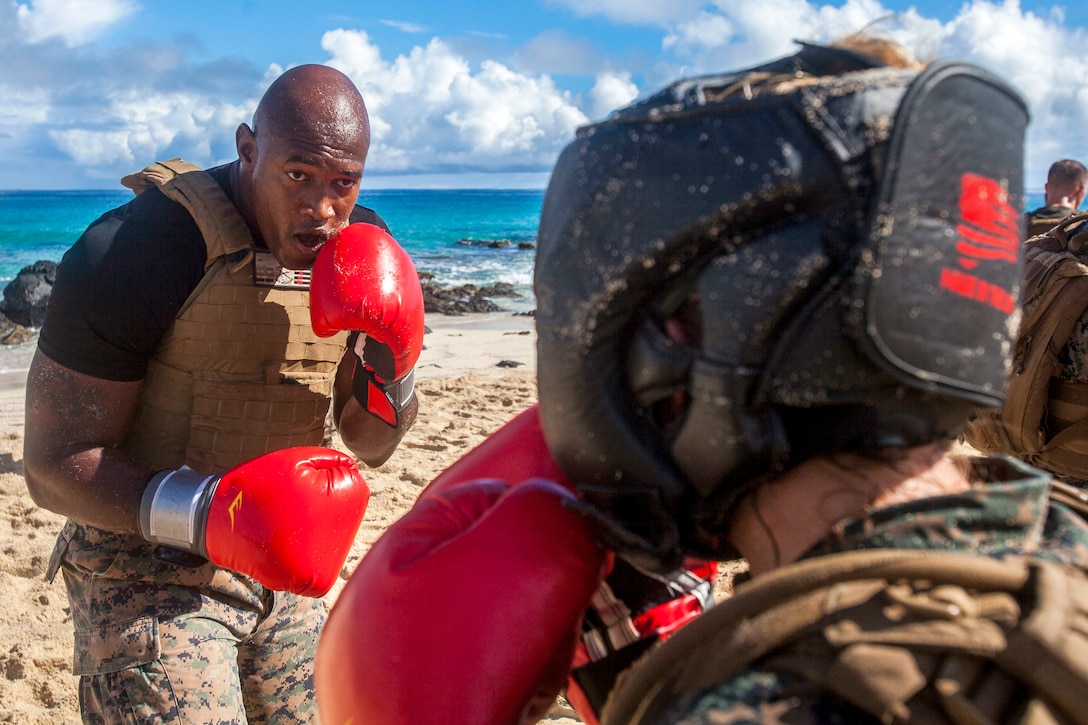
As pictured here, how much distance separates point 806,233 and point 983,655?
0.45 m

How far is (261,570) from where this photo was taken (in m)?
2.02

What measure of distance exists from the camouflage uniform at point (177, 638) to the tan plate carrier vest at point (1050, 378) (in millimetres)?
2674

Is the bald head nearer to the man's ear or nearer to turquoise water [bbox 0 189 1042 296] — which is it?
the man's ear

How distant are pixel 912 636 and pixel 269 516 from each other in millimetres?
1537

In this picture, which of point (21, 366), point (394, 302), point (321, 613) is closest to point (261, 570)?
point (321, 613)

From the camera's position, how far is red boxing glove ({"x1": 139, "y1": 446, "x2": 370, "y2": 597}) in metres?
2.01

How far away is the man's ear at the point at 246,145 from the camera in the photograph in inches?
96.8

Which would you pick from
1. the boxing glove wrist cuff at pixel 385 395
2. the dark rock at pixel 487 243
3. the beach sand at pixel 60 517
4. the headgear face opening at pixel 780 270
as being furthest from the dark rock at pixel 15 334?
the dark rock at pixel 487 243

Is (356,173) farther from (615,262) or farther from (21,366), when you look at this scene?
(21,366)

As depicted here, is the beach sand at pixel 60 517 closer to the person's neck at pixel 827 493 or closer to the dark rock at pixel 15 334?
the dark rock at pixel 15 334

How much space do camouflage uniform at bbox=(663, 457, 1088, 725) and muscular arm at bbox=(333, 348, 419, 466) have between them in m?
1.88

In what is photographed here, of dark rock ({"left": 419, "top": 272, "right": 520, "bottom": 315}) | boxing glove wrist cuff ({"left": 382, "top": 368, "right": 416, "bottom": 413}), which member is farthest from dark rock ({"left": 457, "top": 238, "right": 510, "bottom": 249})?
boxing glove wrist cuff ({"left": 382, "top": 368, "right": 416, "bottom": 413})

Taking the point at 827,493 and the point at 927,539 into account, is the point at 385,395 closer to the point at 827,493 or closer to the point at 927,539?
the point at 827,493

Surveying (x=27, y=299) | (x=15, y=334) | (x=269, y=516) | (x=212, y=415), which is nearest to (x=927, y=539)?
(x=269, y=516)
